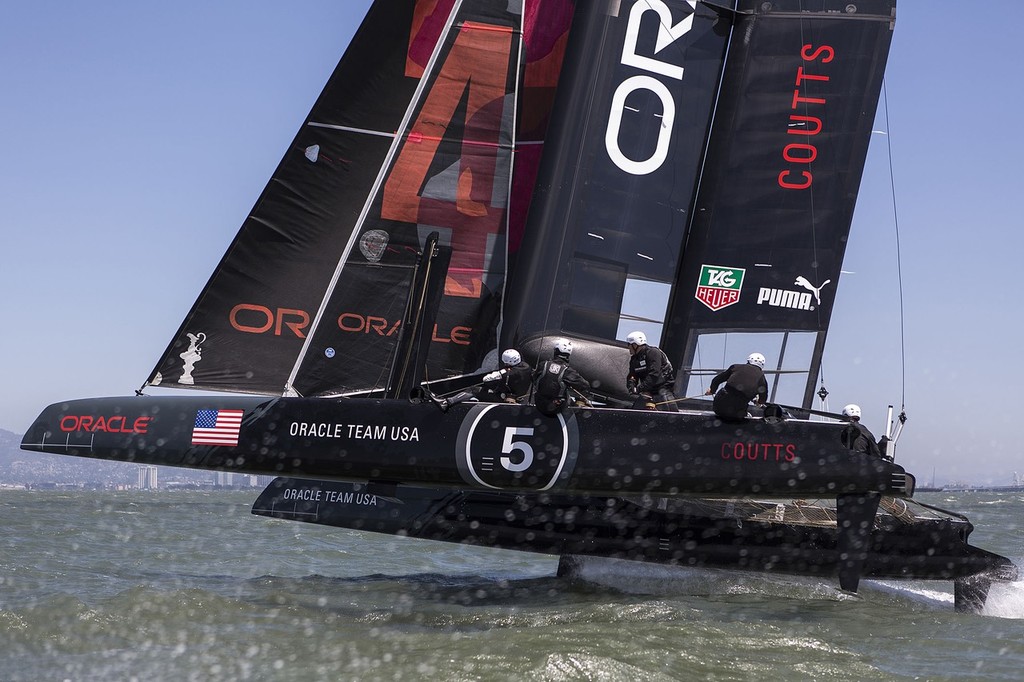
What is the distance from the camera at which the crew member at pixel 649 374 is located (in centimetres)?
820

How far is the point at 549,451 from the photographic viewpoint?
7.20 meters

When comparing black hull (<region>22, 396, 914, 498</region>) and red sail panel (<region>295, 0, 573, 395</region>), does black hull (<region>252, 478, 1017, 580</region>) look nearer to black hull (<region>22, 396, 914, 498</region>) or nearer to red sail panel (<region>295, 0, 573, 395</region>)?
black hull (<region>22, 396, 914, 498</region>)

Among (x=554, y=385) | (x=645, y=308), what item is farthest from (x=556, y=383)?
(x=645, y=308)

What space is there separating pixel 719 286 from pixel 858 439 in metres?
2.37

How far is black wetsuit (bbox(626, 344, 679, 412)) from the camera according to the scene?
8.20m

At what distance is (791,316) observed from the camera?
9438 millimetres

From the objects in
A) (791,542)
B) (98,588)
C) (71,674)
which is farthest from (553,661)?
(98,588)

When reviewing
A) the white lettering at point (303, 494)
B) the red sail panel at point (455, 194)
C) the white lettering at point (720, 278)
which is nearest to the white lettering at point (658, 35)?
the red sail panel at point (455, 194)

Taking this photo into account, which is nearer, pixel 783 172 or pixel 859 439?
pixel 859 439

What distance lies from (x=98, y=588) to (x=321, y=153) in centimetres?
390

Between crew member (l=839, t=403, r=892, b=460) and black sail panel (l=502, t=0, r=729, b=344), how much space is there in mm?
2338

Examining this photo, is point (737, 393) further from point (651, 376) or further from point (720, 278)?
point (720, 278)

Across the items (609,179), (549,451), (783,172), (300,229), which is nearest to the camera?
(549,451)

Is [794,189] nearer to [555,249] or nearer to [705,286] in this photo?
[705,286]
